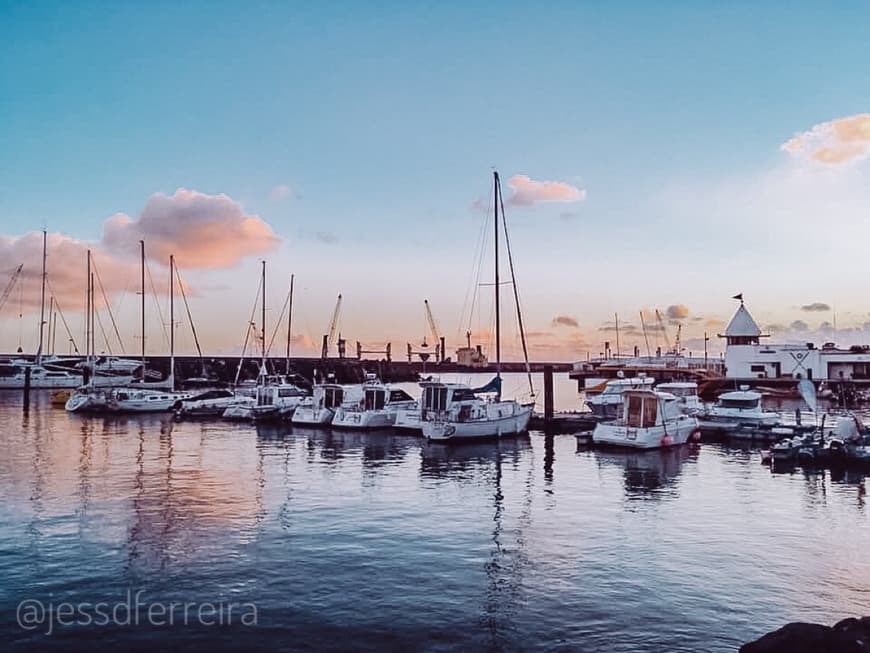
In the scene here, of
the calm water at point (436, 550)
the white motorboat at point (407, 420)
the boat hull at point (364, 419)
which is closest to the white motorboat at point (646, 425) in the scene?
the calm water at point (436, 550)

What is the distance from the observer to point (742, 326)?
307 feet

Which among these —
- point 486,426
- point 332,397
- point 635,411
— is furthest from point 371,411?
point 635,411

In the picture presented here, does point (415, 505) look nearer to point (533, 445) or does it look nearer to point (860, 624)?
point (860, 624)

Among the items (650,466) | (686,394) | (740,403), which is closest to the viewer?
(650,466)

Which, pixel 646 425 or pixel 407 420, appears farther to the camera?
pixel 407 420

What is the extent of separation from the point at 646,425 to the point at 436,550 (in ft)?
90.1

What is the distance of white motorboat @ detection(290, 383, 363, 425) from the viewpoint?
59.0 metres

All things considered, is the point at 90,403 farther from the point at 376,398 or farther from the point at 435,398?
the point at 435,398

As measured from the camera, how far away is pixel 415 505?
90.0ft

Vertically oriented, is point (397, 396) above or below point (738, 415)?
above

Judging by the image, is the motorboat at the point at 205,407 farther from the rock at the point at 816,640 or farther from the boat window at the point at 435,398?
the rock at the point at 816,640

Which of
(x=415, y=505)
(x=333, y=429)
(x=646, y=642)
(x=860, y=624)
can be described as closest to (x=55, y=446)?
(x=333, y=429)

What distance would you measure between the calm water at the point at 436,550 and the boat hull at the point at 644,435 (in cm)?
485

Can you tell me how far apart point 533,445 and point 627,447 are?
257 inches
